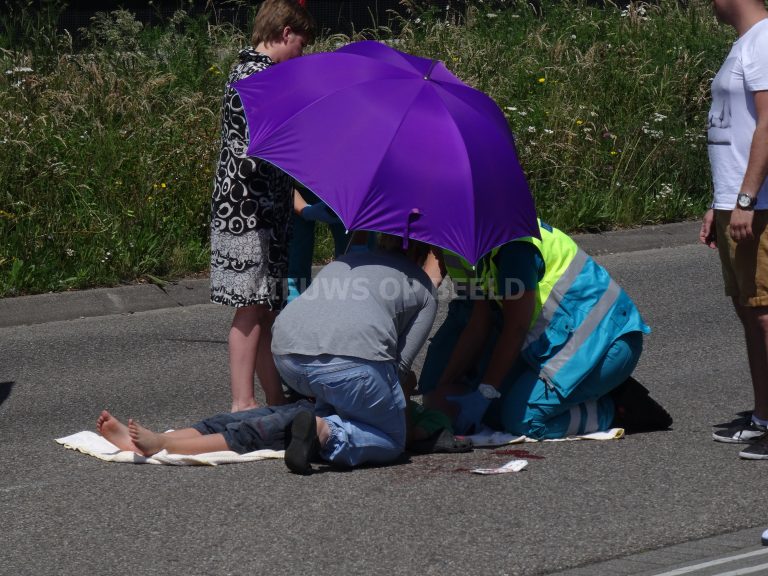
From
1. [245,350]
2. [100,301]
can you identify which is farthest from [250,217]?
[100,301]

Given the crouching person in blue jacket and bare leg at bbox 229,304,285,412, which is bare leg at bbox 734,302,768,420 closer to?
the crouching person in blue jacket

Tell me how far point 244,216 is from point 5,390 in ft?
5.95

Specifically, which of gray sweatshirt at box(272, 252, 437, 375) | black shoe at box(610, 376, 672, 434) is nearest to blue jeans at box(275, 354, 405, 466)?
gray sweatshirt at box(272, 252, 437, 375)

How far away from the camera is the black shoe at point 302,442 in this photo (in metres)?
5.30

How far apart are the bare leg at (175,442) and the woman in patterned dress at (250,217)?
2.13ft

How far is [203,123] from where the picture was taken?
1101cm

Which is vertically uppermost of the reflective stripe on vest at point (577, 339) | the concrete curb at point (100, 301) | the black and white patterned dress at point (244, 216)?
the black and white patterned dress at point (244, 216)

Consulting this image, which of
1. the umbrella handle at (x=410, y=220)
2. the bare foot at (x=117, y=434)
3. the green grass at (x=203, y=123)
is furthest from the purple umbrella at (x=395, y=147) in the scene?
the green grass at (x=203, y=123)

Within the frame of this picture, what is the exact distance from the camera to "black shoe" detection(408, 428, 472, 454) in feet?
19.0

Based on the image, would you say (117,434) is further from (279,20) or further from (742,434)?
(742,434)

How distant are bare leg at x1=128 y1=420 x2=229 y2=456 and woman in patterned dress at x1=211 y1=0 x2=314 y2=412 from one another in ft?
2.13

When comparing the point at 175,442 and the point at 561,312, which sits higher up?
the point at 561,312

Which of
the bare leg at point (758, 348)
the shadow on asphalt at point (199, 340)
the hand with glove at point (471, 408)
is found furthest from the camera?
the shadow on asphalt at point (199, 340)

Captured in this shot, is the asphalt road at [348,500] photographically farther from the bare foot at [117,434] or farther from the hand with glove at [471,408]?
the hand with glove at [471,408]
